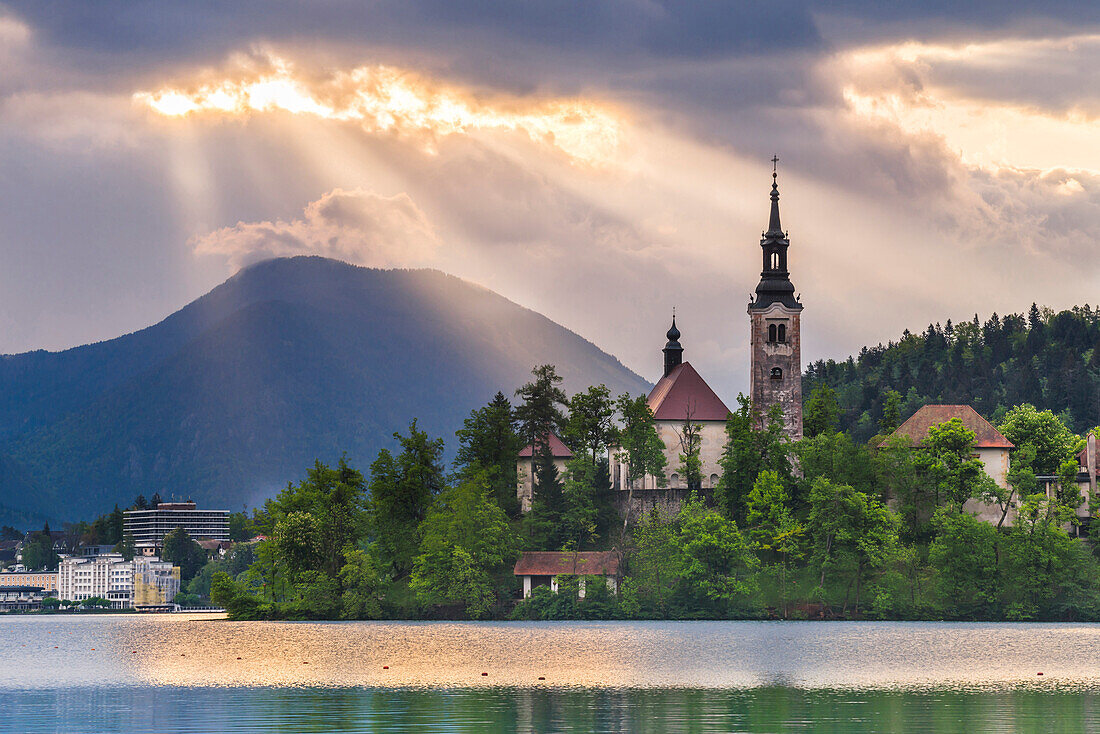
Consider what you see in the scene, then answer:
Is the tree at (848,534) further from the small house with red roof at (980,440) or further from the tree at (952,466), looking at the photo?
the small house with red roof at (980,440)

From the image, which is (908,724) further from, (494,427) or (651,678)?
(494,427)

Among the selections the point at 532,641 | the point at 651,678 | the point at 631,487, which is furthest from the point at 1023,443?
the point at 651,678

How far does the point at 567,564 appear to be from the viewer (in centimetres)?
11075

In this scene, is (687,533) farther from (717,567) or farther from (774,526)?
(774,526)

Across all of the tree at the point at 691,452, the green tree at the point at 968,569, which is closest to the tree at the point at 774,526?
the tree at the point at 691,452

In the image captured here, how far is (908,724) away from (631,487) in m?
81.2

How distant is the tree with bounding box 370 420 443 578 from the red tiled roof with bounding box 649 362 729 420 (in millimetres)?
18983

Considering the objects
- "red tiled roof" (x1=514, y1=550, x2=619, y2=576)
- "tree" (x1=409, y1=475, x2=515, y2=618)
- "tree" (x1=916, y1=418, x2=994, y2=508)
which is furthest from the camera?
"tree" (x1=916, y1=418, x2=994, y2=508)

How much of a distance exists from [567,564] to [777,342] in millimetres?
28540

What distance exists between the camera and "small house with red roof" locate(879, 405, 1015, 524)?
115 meters

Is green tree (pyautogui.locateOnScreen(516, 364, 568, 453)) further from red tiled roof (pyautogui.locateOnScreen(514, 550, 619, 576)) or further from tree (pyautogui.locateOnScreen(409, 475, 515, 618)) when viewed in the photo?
red tiled roof (pyautogui.locateOnScreen(514, 550, 619, 576))

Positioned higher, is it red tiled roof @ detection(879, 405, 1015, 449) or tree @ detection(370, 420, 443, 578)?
red tiled roof @ detection(879, 405, 1015, 449)

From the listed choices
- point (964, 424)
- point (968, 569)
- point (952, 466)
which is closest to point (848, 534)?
point (968, 569)

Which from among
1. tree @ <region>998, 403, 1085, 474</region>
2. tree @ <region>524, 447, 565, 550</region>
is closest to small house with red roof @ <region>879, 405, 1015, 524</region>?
tree @ <region>998, 403, 1085, 474</region>
